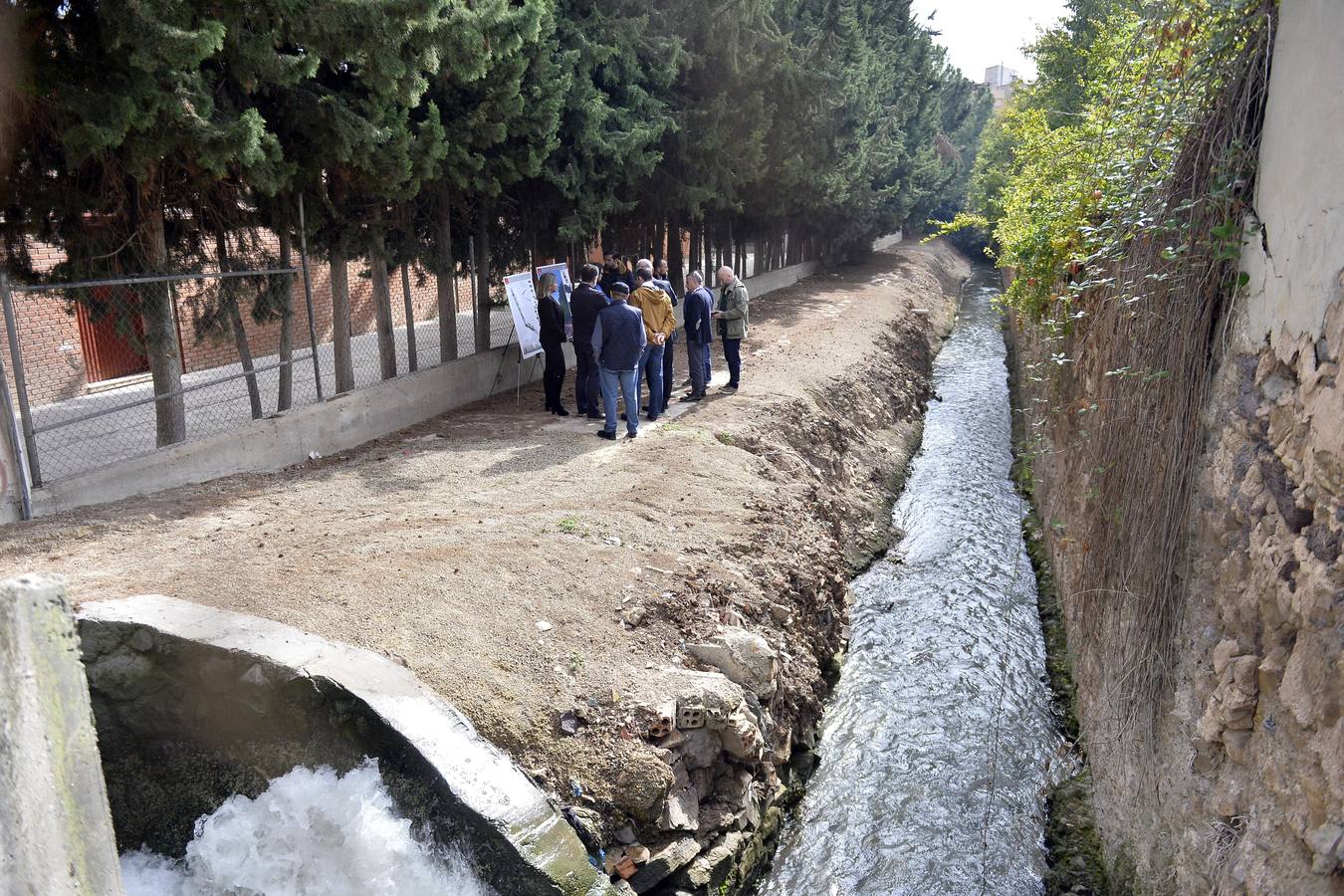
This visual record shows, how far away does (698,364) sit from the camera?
13.1 m

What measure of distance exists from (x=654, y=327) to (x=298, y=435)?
419 centimetres

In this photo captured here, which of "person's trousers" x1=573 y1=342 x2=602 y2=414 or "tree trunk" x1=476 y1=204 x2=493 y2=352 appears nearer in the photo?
"person's trousers" x1=573 y1=342 x2=602 y2=414

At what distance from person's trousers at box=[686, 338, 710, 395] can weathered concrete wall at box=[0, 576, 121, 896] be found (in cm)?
986

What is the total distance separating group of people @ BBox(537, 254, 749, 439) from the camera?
1075cm

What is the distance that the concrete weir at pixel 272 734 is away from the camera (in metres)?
5.12

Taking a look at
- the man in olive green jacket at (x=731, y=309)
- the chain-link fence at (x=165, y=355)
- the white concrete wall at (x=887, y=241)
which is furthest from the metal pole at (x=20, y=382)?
the white concrete wall at (x=887, y=241)

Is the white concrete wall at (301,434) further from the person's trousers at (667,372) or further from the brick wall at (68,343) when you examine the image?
the person's trousers at (667,372)

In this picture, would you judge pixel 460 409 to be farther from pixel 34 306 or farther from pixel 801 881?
pixel 801 881

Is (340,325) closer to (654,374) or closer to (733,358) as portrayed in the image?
(654,374)

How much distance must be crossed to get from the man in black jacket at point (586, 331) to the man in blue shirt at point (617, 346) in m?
0.32

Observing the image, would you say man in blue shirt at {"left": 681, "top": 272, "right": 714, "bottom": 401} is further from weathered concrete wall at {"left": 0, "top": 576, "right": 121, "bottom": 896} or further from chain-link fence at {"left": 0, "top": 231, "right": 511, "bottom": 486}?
weathered concrete wall at {"left": 0, "top": 576, "right": 121, "bottom": 896}

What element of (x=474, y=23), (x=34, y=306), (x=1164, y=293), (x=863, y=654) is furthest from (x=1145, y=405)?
(x=34, y=306)

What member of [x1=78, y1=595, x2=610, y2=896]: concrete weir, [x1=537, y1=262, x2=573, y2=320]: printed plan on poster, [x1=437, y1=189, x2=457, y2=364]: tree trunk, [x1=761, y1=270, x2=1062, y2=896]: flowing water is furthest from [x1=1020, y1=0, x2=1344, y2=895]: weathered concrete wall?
[x1=437, y1=189, x2=457, y2=364]: tree trunk

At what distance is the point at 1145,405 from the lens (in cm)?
557
